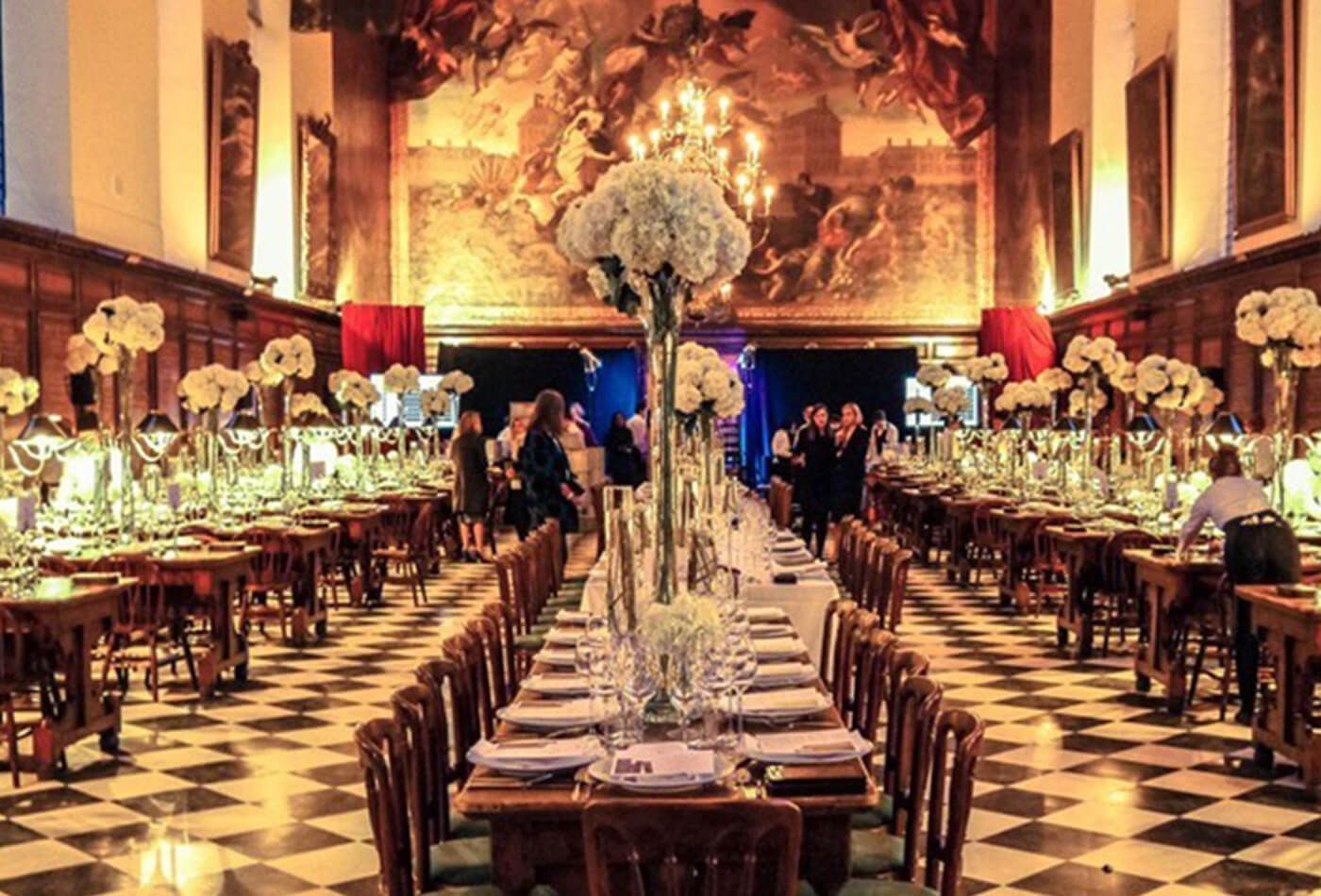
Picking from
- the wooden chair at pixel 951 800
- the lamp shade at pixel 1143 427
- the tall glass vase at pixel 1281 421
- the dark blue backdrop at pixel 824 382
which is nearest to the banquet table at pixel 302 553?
the tall glass vase at pixel 1281 421

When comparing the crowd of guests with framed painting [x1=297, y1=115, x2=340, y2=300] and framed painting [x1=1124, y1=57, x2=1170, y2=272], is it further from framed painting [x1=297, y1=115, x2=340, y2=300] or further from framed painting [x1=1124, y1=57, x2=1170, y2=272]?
framed painting [x1=297, y1=115, x2=340, y2=300]

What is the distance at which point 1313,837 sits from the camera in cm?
580

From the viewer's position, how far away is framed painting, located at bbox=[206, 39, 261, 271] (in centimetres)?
1659

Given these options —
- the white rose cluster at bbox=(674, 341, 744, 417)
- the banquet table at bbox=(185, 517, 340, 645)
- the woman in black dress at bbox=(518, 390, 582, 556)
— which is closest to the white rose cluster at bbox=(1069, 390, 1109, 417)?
the woman in black dress at bbox=(518, 390, 582, 556)

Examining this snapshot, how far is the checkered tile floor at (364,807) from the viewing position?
544cm

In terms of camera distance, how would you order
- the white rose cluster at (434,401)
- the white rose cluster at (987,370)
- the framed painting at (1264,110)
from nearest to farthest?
the framed painting at (1264,110) < the white rose cluster at (987,370) < the white rose cluster at (434,401)

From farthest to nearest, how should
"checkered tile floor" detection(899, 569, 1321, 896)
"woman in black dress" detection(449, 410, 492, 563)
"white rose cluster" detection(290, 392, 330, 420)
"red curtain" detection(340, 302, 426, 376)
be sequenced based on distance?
"red curtain" detection(340, 302, 426, 376) < "white rose cluster" detection(290, 392, 330, 420) < "woman in black dress" detection(449, 410, 492, 563) < "checkered tile floor" detection(899, 569, 1321, 896)

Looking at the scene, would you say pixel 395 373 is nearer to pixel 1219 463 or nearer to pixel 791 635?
pixel 1219 463

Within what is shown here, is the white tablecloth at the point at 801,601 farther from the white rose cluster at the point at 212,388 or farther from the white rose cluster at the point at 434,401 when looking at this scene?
the white rose cluster at the point at 434,401

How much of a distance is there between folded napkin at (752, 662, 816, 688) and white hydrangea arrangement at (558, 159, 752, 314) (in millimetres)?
1148

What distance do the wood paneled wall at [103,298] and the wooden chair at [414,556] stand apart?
2.56 metres

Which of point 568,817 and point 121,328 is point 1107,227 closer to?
point 121,328

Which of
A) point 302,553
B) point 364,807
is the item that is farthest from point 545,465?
point 364,807

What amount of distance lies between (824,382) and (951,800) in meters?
22.1
